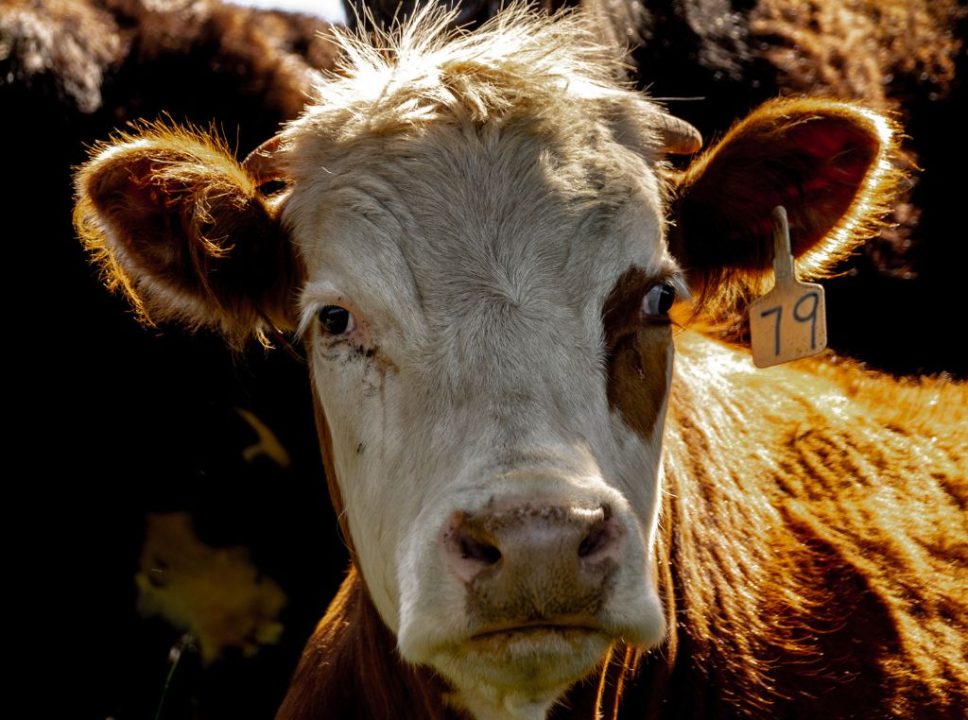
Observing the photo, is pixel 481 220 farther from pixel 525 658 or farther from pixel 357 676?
pixel 357 676

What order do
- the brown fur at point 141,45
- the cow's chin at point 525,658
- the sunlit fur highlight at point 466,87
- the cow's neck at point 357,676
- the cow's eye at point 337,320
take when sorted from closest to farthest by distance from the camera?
1. the cow's chin at point 525,658
2. the cow's eye at point 337,320
3. the sunlit fur highlight at point 466,87
4. the cow's neck at point 357,676
5. the brown fur at point 141,45

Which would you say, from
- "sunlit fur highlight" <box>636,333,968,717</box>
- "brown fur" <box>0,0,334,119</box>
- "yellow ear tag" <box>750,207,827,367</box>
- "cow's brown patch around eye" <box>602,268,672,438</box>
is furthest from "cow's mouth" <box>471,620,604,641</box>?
"brown fur" <box>0,0,334,119</box>

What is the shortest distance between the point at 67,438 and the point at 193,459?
26.1 inches

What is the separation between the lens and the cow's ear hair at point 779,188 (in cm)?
307

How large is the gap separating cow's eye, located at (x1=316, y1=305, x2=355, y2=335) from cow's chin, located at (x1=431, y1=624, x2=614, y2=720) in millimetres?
876

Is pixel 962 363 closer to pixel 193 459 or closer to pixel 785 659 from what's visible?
pixel 785 659

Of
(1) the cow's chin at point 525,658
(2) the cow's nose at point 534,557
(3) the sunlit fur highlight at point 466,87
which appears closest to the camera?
(2) the cow's nose at point 534,557

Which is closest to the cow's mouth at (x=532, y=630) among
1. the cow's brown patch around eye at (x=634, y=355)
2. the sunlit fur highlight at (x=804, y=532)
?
the cow's brown patch around eye at (x=634, y=355)

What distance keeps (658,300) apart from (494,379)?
63 centimetres

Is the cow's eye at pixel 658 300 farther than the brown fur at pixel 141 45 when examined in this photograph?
No

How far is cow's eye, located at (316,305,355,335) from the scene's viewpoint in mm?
2768

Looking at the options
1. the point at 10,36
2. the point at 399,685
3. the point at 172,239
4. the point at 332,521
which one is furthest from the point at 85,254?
the point at 399,685

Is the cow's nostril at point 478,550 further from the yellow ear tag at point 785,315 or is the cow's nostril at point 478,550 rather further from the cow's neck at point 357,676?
the yellow ear tag at point 785,315

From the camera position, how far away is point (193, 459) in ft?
20.1
